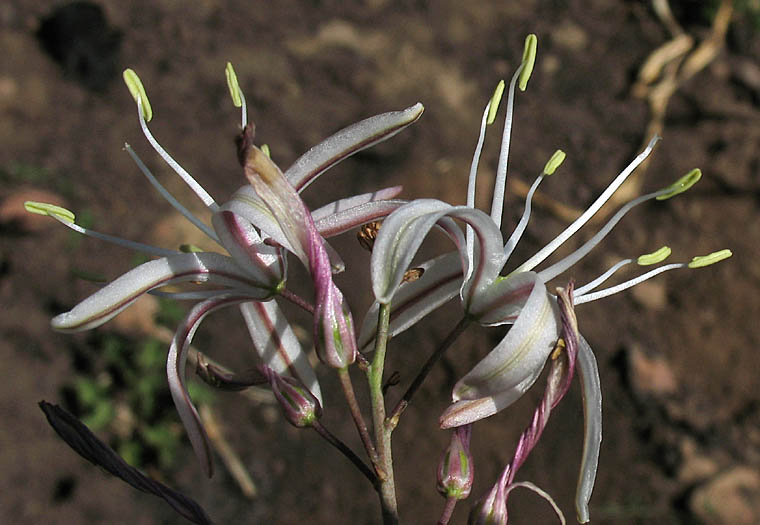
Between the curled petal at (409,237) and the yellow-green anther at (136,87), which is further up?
the yellow-green anther at (136,87)

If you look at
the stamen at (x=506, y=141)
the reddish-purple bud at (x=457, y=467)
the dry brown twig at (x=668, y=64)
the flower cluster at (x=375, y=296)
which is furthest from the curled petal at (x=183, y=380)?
the dry brown twig at (x=668, y=64)

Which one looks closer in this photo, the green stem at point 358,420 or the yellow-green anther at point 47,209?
the green stem at point 358,420

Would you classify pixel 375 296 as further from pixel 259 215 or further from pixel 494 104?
pixel 494 104

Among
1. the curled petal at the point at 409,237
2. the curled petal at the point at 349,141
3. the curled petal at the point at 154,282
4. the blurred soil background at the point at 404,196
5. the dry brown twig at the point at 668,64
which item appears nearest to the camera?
the curled petal at the point at 409,237

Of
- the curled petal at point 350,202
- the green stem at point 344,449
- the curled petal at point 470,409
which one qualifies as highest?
the curled petal at point 350,202

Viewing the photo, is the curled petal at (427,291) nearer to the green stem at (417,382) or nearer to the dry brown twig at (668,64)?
the green stem at (417,382)

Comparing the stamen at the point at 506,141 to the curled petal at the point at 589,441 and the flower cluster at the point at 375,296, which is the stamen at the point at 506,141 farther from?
the curled petal at the point at 589,441

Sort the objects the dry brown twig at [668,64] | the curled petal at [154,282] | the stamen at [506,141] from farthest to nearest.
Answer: the dry brown twig at [668,64]
the stamen at [506,141]
the curled petal at [154,282]
